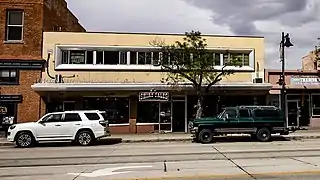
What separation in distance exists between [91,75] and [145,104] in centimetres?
429

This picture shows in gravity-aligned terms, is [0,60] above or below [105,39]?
below

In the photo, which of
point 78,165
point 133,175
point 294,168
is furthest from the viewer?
point 78,165

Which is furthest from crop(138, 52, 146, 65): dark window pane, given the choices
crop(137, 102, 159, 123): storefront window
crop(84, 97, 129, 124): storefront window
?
crop(137, 102, 159, 123): storefront window

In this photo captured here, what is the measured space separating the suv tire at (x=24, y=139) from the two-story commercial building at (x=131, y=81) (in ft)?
20.4

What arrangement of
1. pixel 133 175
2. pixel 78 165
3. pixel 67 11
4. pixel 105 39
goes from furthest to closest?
pixel 67 11, pixel 105 39, pixel 78 165, pixel 133 175

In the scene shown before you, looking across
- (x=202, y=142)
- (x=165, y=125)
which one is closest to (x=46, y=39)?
(x=165, y=125)

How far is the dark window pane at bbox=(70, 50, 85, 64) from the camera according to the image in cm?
2816

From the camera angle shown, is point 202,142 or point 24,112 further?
point 24,112

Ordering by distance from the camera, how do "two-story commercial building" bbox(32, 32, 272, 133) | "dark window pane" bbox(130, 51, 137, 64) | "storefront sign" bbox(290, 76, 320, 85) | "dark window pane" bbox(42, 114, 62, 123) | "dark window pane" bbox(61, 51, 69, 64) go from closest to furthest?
1. "dark window pane" bbox(42, 114, 62, 123)
2. "two-story commercial building" bbox(32, 32, 272, 133)
3. "dark window pane" bbox(61, 51, 69, 64)
4. "dark window pane" bbox(130, 51, 137, 64)
5. "storefront sign" bbox(290, 76, 320, 85)

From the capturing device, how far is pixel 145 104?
28.0 metres

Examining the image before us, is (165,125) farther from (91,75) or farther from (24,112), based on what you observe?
(24,112)

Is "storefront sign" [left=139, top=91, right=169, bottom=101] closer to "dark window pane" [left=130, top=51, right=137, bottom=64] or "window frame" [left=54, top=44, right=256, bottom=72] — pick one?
"window frame" [left=54, top=44, right=256, bottom=72]

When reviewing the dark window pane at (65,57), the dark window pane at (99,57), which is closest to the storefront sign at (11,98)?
the dark window pane at (65,57)

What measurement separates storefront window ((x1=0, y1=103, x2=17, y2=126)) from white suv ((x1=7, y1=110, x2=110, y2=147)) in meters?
6.00
